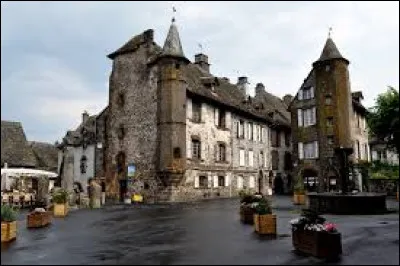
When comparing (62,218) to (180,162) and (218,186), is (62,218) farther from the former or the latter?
(218,186)

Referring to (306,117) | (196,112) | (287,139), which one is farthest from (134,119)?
(287,139)

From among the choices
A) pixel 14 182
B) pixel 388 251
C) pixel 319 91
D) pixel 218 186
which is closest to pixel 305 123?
pixel 319 91

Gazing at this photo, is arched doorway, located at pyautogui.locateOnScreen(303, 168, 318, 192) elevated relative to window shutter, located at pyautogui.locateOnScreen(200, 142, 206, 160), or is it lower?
lower

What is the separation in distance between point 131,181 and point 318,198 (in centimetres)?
1707

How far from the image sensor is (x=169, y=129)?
30.2 m

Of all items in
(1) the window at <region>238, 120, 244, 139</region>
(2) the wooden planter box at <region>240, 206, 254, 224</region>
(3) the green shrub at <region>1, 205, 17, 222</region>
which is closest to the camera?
(3) the green shrub at <region>1, 205, 17, 222</region>

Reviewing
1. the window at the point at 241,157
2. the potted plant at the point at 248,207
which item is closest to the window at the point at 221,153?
the window at the point at 241,157

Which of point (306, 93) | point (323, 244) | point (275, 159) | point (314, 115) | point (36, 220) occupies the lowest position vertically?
point (36, 220)

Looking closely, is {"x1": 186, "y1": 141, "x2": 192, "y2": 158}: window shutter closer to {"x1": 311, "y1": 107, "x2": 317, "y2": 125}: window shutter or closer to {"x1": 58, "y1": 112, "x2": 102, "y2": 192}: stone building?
{"x1": 58, "y1": 112, "x2": 102, "y2": 192}: stone building

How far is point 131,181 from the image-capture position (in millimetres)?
32375

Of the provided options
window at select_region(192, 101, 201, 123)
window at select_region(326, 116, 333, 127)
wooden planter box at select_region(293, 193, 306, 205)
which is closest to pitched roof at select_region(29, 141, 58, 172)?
window at select_region(192, 101, 201, 123)

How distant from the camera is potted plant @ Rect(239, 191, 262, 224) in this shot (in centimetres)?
1524

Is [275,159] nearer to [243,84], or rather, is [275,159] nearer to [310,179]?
[310,179]

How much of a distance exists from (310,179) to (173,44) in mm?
19967
